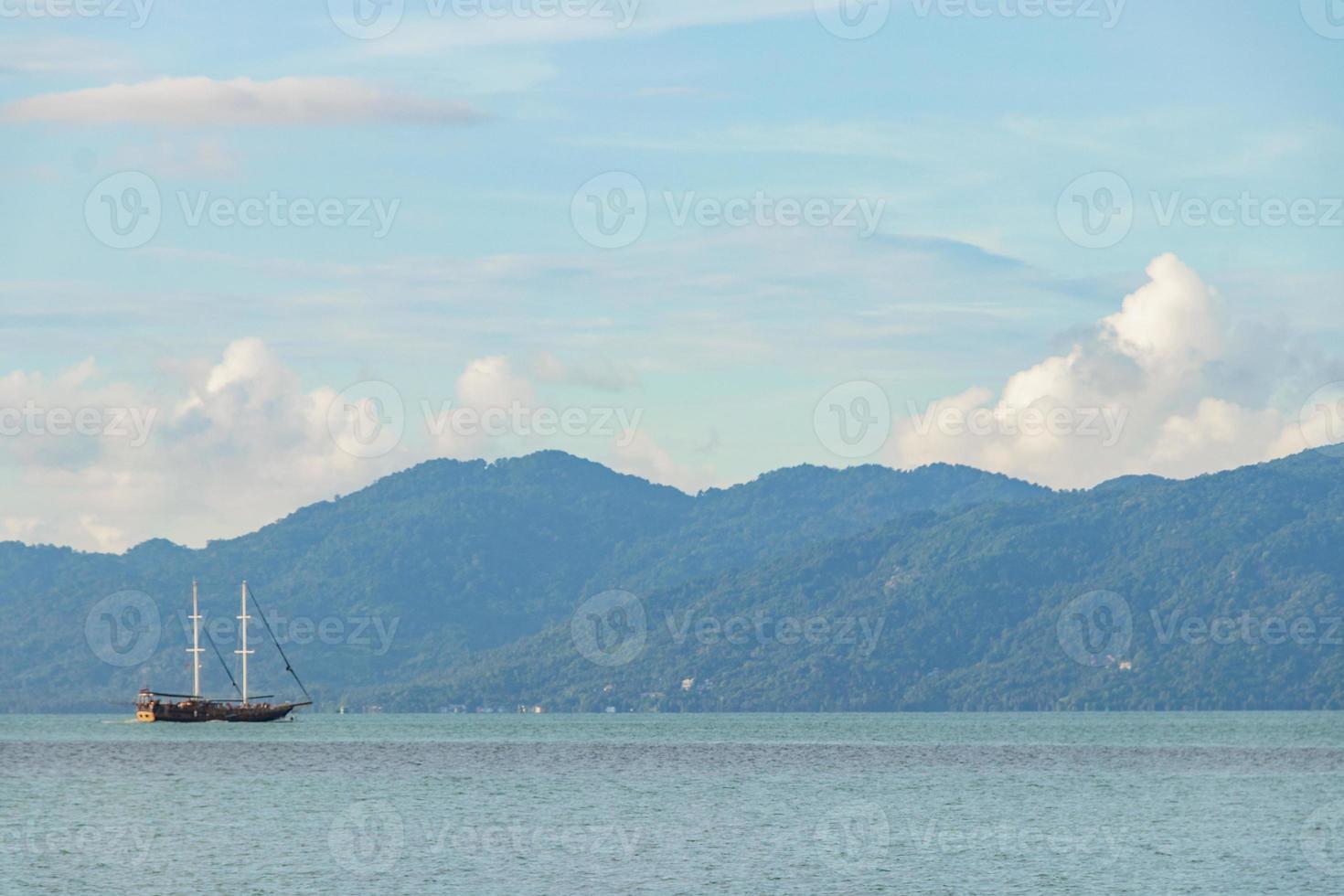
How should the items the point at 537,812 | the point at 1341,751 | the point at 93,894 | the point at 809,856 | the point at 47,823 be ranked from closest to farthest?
the point at 93,894
the point at 809,856
the point at 47,823
the point at 537,812
the point at 1341,751

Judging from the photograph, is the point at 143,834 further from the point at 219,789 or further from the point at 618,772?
the point at 618,772

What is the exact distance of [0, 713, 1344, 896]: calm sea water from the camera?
225 feet

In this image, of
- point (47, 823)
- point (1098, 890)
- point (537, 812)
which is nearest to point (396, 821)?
point (537, 812)

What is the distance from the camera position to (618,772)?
137m

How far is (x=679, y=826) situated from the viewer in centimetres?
8906

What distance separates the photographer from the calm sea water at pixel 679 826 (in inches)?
2699

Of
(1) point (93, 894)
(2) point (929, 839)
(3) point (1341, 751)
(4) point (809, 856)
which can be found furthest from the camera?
(3) point (1341, 751)

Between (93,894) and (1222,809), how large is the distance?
59.8 metres

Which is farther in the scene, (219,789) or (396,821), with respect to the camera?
(219,789)

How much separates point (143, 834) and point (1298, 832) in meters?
53.6

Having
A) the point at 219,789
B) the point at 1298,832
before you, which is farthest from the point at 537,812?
the point at 1298,832

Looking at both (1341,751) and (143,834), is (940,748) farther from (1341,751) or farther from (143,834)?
(143,834)

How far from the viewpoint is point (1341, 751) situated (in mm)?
170000

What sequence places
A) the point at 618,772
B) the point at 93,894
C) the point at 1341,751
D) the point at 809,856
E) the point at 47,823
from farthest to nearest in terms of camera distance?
the point at 1341,751 < the point at 618,772 < the point at 47,823 < the point at 809,856 < the point at 93,894
